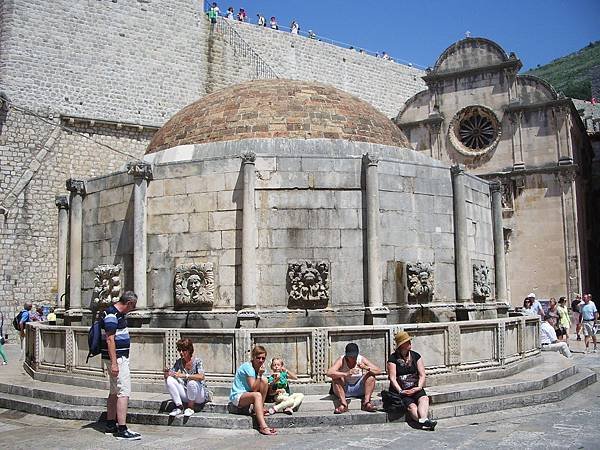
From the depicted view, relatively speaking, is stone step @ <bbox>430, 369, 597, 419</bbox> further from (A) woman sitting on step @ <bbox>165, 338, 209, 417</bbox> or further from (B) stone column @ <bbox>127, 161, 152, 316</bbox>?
(B) stone column @ <bbox>127, 161, 152, 316</bbox>

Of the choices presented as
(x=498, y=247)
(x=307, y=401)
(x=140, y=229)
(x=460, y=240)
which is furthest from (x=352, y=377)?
(x=498, y=247)

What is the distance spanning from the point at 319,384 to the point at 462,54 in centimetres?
2651

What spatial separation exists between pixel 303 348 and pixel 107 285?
464 centimetres

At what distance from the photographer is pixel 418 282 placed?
11.9m

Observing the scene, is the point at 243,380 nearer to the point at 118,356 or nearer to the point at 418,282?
the point at 118,356

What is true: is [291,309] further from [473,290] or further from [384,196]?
[473,290]

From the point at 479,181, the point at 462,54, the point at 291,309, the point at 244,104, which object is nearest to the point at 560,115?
the point at 462,54

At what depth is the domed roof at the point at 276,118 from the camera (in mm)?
13258

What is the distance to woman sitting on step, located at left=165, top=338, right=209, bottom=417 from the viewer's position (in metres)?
8.27

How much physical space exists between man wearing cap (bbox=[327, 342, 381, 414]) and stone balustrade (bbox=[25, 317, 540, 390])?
26.5 inches

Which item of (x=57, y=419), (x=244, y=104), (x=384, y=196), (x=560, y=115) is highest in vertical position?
(x=560, y=115)

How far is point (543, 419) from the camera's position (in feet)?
27.7

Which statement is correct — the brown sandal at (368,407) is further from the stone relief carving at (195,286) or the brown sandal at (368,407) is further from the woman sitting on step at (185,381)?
the stone relief carving at (195,286)

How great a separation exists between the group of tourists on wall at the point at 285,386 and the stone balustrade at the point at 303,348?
74cm
